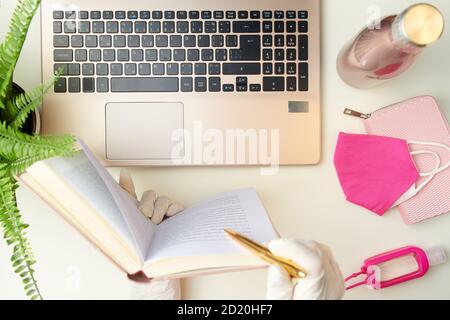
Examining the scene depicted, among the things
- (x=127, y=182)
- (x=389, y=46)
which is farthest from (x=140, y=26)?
(x=389, y=46)

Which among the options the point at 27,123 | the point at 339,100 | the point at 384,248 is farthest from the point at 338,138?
the point at 27,123

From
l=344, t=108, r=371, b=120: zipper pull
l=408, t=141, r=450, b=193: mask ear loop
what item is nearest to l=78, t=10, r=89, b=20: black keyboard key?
l=344, t=108, r=371, b=120: zipper pull

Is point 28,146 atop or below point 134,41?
below

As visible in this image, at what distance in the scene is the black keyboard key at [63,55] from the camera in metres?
0.66

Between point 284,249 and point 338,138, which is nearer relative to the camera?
point 284,249

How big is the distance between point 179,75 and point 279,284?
1.10 ft

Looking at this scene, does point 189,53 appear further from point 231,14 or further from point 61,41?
point 61,41

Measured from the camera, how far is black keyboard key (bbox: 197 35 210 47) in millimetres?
670

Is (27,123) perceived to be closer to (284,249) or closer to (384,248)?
(284,249)

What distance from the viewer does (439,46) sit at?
700 millimetres

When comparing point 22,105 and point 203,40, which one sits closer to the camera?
point 22,105

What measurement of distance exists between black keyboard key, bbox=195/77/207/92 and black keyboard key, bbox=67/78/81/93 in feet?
0.57

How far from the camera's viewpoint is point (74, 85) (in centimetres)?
66

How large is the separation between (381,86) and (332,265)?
301mm
